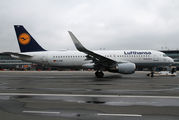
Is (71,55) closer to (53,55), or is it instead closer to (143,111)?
(53,55)

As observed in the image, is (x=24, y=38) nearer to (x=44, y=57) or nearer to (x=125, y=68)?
(x=44, y=57)

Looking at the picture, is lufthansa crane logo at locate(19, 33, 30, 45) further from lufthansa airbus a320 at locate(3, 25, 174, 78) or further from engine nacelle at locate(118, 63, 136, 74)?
engine nacelle at locate(118, 63, 136, 74)

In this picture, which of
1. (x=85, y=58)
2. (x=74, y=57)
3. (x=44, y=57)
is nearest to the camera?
(x=85, y=58)

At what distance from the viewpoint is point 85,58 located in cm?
1898

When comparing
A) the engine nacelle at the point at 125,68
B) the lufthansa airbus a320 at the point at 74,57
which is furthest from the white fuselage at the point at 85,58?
the engine nacelle at the point at 125,68

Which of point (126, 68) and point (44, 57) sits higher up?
point (44, 57)

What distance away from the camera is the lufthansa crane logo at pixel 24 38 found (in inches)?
781

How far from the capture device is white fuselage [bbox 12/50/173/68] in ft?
62.5

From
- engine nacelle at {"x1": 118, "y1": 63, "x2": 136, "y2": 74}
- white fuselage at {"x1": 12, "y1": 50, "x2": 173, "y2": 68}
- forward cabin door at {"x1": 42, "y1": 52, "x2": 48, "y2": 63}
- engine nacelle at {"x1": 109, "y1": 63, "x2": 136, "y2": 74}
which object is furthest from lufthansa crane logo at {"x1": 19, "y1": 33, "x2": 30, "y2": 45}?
engine nacelle at {"x1": 118, "y1": 63, "x2": 136, "y2": 74}

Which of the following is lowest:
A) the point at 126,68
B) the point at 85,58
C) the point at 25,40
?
the point at 126,68

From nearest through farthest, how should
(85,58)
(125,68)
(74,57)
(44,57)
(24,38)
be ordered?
(125,68) → (85,58) → (74,57) → (44,57) → (24,38)

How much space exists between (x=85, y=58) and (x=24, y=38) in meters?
8.62

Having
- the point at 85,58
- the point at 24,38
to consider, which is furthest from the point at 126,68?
the point at 24,38

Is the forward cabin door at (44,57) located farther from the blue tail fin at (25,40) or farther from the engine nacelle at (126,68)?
the engine nacelle at (126,68)
